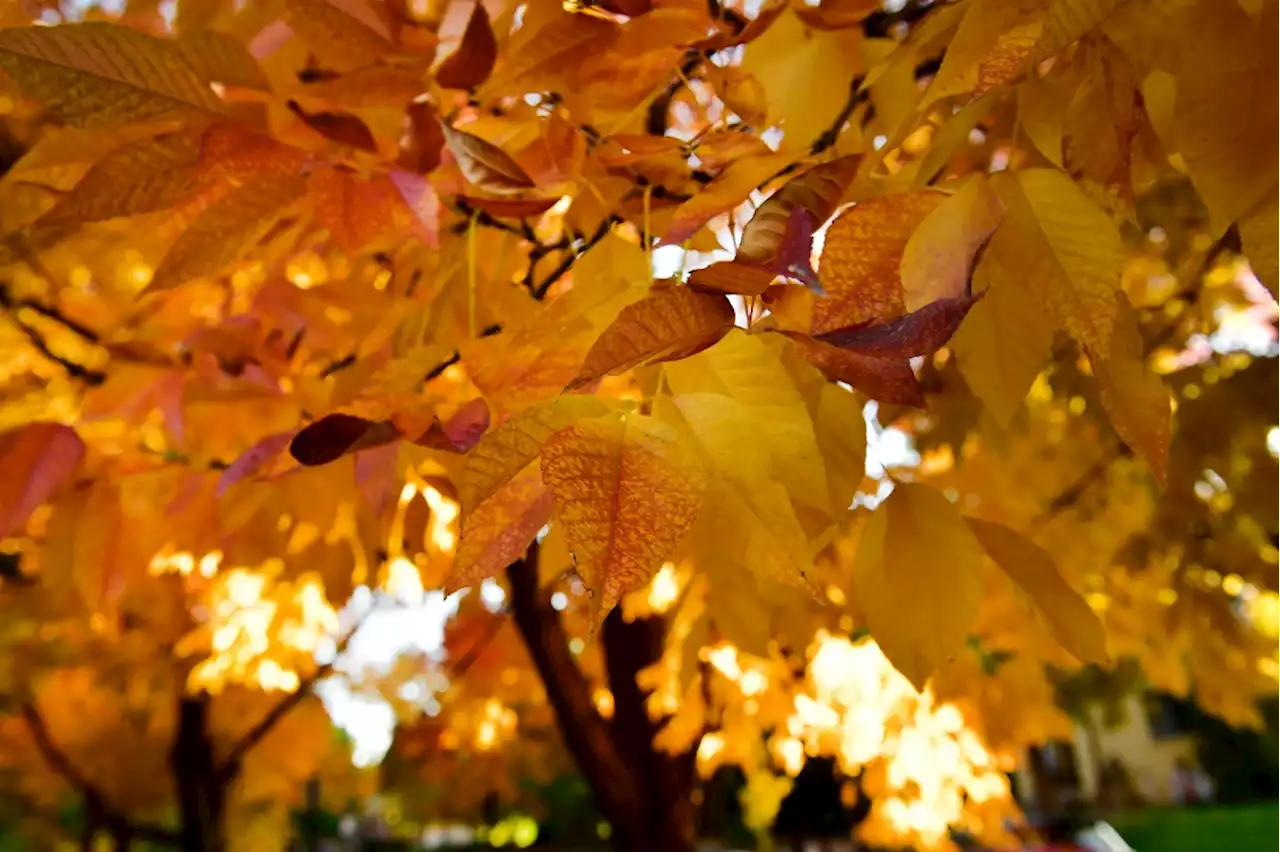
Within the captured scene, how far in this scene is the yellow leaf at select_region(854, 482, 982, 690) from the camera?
1.70 ft

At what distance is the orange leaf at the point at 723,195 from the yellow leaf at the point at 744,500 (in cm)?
11

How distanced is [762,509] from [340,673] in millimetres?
4944

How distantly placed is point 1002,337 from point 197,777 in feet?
18.2

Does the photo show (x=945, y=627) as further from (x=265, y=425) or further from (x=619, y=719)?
(x=619, y=719)

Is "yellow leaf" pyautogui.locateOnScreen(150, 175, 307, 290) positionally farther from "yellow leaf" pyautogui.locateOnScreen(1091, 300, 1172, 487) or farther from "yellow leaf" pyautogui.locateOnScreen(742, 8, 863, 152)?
"yellow leaf" pyautogui.locateOnScreen(1091, 300, 1172, 487)

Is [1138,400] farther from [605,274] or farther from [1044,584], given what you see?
[605,274]

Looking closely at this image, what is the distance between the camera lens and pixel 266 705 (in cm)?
563

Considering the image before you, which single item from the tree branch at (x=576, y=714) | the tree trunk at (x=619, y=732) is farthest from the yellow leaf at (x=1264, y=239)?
the tree branch at (x=576, y=714)

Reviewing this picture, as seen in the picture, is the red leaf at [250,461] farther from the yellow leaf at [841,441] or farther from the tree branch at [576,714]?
the tree branch at [576,714]

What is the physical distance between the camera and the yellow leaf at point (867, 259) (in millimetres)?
400

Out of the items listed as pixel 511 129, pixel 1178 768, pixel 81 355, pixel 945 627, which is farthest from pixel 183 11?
pixel 1178 768

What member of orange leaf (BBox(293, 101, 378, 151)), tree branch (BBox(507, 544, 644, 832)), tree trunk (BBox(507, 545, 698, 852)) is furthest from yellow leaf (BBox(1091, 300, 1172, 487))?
tree branch (BBox(507, 544, 644, 832))

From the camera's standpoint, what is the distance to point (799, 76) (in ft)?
2.12

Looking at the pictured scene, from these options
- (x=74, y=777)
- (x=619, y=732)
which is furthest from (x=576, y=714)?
(x=74, y=777)
